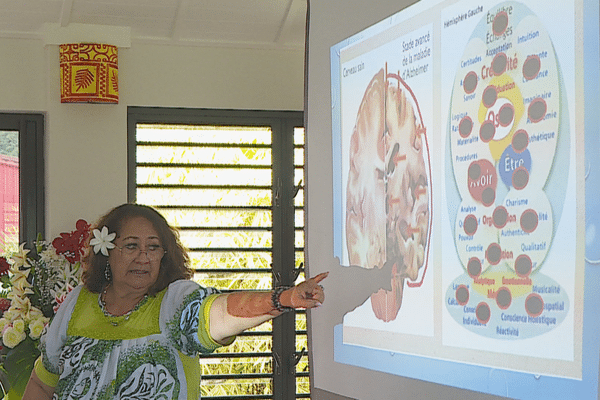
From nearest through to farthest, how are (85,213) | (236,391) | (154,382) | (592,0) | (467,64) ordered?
(592,0) → (467,64) → (154,382) → (85,213) → (236,391)

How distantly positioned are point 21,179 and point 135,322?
1.44m

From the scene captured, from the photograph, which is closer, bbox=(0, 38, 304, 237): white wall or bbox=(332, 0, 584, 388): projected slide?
bbox=(332, 0, 584, 388): projected slide

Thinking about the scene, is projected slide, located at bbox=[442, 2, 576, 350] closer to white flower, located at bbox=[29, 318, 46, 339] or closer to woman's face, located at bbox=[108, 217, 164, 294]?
woman's face, located at bbox=[108, 217, 164, 294]

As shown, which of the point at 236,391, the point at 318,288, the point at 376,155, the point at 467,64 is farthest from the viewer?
the point at 236,391

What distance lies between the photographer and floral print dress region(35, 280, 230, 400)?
197 centimetres

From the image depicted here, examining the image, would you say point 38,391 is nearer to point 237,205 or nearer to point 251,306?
point 251,306

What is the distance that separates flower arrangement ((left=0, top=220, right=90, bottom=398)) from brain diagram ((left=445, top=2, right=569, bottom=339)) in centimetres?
154

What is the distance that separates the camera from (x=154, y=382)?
6.47 feet

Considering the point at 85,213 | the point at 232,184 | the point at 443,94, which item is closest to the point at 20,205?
the point at 85,213

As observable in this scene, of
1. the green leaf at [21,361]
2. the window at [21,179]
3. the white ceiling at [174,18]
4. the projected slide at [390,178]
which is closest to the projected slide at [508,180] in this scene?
the projected slide at [390,178]

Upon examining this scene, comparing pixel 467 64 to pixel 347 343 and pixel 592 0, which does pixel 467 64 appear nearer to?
pixel 592 0

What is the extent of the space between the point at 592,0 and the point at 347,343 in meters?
1.03

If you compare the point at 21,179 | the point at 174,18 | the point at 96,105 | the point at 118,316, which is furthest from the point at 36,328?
the point at 174,18

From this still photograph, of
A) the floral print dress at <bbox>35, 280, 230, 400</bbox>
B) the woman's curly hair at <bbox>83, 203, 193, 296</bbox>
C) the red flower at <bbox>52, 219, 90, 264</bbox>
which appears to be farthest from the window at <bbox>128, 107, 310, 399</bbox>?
the floral print dress at <bbox>35, 280, 230, 400</bbox>
